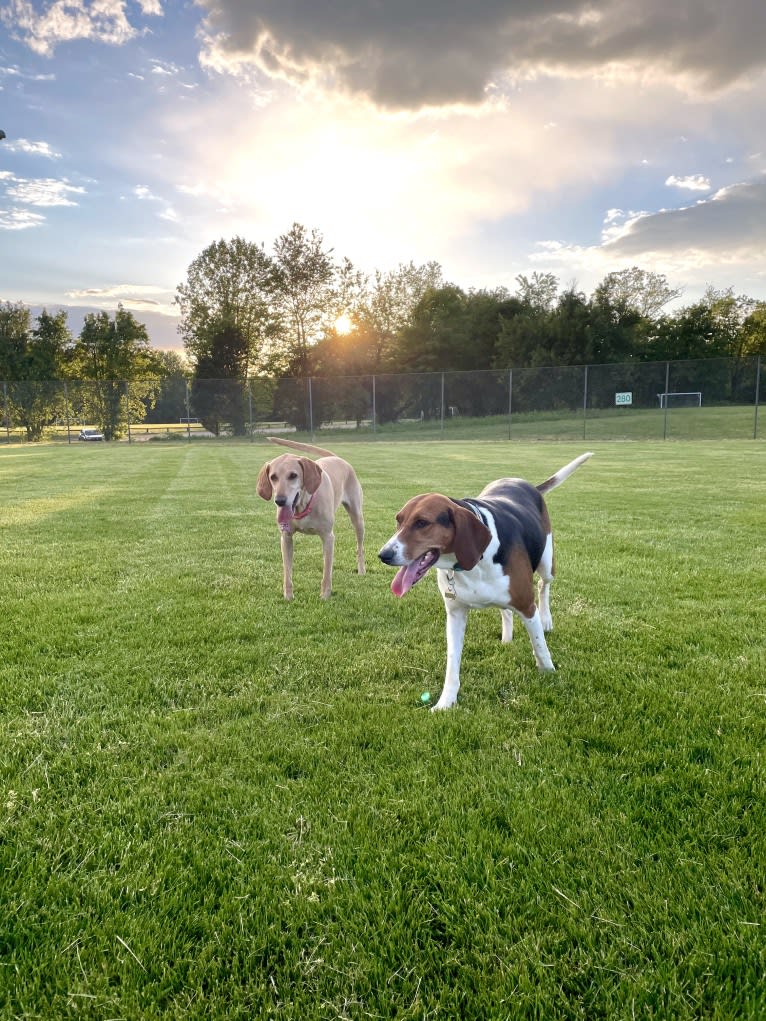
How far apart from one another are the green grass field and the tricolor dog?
32 centimetres

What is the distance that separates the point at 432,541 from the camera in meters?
2.65

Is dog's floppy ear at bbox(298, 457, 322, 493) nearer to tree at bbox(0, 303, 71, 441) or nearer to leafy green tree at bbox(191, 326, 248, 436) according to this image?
leafy green tree at bbox(191, 326, 248, 436)

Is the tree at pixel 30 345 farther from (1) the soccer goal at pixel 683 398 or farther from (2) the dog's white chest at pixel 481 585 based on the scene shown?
(2) the dog's white chest at pixel 481 585

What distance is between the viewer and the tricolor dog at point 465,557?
8.72 ft

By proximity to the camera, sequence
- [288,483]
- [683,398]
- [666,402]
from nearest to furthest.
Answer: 1. [288,483]
2. [666,402]
3. [683,398]

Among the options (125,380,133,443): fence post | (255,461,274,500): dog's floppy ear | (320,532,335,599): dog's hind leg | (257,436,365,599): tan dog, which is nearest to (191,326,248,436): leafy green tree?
(125,380,133,443): fence post

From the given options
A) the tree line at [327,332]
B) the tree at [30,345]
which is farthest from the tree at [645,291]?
the tree at [30,345]

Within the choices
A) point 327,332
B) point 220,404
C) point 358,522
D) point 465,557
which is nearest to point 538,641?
point 465,557

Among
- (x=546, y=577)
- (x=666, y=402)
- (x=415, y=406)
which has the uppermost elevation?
(x=415, y=406)

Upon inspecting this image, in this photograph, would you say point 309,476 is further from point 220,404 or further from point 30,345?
point 30,345

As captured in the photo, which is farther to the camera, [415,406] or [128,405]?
[128,405]

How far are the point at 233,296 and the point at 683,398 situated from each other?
32.7m

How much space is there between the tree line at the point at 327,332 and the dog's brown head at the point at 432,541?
4064 cm

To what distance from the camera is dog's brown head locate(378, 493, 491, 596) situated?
2.64 meters
